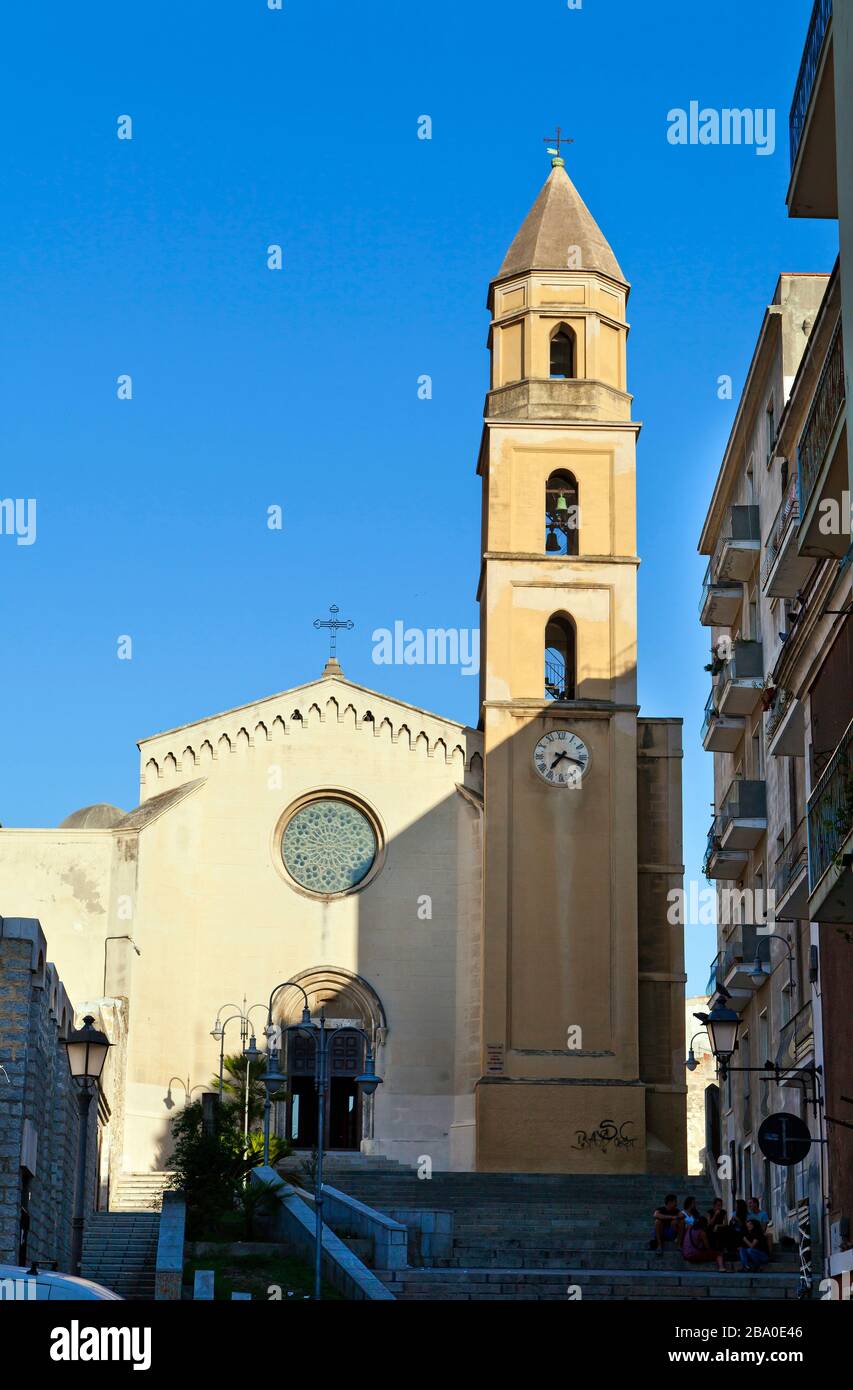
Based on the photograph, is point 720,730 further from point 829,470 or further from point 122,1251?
point 829,470

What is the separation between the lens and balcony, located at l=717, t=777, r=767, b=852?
1155 inches

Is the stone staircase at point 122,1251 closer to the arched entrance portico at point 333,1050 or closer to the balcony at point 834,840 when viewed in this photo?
the balcony at point 834,840

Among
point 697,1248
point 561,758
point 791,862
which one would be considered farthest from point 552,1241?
point 561,758

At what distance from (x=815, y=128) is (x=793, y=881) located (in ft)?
36.4

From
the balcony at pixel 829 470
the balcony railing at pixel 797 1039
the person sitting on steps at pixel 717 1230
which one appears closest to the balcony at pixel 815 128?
the balcony at pixel 829 470

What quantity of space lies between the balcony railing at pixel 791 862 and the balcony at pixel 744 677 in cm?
320

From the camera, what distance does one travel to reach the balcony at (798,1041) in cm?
2403

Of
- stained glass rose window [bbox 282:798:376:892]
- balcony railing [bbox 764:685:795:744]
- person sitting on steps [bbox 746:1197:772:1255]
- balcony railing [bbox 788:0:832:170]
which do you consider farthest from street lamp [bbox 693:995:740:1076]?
stained glass rose window [bbox 282:798:376:892]

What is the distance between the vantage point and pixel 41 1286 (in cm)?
1137

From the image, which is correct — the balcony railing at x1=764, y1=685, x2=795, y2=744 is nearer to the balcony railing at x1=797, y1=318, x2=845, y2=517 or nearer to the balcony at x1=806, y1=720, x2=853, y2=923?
the balcony railing at x1=797, y1=318, x2=845, y2=517

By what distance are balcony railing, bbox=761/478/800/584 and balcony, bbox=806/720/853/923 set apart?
7.98 m
